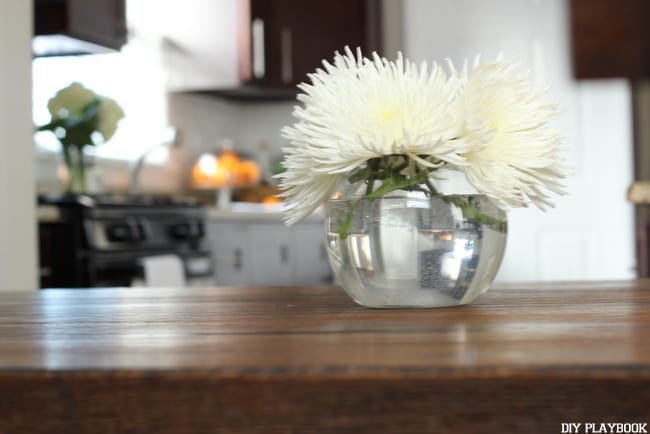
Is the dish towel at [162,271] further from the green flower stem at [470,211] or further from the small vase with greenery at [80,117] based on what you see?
the green flower stem at [470,211]

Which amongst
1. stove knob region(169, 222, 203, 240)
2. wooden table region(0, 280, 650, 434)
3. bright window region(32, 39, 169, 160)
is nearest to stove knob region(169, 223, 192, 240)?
stove knob region(169, 222, 203, 240)

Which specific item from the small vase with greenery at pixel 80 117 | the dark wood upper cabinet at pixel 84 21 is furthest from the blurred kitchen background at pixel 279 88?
the small vase with greenery at pixel 80 117

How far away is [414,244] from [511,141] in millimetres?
128

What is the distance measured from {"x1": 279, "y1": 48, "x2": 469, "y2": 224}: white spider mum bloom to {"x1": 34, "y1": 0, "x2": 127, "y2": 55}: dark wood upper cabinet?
2385 millimetres

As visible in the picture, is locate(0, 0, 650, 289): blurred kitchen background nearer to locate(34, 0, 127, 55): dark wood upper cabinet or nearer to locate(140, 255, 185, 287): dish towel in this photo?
locate(34, 0, 127, 55): dark wood upper cabinet

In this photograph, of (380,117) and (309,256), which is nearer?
(380,117)

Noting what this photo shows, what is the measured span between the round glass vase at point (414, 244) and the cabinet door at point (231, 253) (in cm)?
325

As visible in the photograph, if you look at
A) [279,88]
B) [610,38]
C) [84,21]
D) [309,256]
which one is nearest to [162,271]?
[84,21]

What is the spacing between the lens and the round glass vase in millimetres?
823

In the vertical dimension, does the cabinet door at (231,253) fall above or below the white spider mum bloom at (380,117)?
below

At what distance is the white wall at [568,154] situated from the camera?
4.15m

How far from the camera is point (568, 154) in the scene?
13.6 ft

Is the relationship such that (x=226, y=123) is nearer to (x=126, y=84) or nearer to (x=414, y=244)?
(x=126, y=84)

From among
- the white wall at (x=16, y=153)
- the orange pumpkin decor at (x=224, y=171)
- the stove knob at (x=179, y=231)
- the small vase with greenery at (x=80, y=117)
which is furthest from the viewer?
the orange pumpkin decor at (x=224, y=171)
